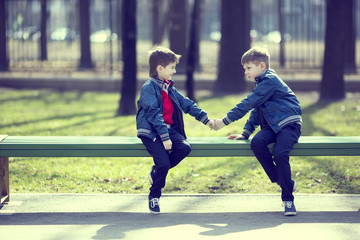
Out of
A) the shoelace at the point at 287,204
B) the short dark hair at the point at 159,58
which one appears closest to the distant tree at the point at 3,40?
the short dark hair at the point at 159,58

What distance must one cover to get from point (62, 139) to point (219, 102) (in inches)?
275

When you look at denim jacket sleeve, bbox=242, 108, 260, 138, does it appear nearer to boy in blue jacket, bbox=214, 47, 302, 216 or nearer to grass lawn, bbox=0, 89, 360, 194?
boy in blue jacket, bbox=214, 47, 302, 216

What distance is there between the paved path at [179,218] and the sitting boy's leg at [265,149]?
13.6 inches

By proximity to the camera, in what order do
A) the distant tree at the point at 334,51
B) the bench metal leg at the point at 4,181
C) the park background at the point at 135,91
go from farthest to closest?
the distant tree at the point at 334,51 → the park background at the point at 135,91 → the bench metal leg at the point at 4,181

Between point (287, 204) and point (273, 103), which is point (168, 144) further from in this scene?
point (287, 204)

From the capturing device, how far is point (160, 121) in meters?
4.93

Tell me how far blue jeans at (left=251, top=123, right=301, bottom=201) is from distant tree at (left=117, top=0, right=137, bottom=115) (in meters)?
5.67

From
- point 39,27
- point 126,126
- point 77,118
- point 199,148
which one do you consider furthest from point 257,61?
point 39,27

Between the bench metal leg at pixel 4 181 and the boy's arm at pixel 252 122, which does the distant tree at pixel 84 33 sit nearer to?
the bench metal leg at pixel 4 181

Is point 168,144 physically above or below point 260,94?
below

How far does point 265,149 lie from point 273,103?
38 centimetres

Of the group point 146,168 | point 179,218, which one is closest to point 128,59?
point 146,168

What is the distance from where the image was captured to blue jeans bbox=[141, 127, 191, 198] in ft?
16.4

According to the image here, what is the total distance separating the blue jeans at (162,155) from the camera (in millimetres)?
4984
